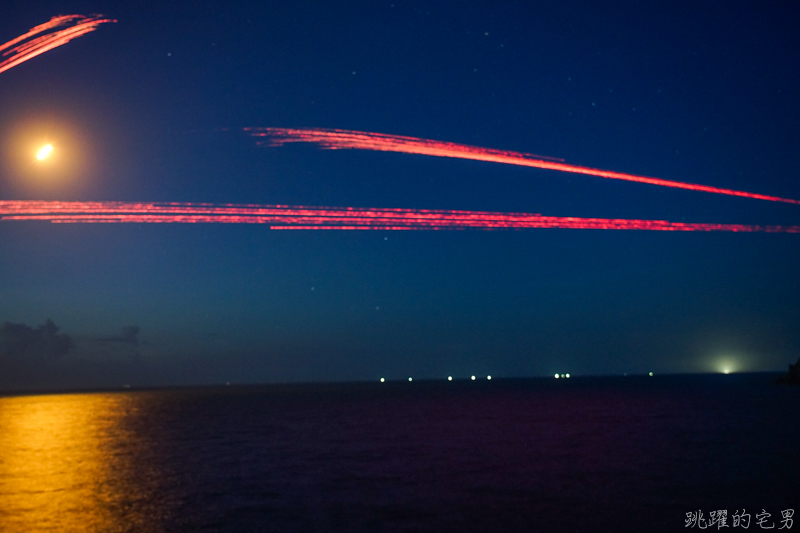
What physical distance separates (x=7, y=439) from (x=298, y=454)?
36185mm

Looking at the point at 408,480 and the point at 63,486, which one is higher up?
the point at 408,480

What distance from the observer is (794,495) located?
2331 centimetres

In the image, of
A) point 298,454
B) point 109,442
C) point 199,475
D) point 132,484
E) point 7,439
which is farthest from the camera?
point 7,439

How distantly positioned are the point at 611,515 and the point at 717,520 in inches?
133

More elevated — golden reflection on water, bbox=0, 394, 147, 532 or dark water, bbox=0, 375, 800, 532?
dark water, bbox=0, 375, 800, 532

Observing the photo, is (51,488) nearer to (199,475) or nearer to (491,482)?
(199,475)

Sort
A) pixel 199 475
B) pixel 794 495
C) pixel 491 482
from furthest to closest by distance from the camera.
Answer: pixel 199 475 → pixel 491 482 → pixel 794 495

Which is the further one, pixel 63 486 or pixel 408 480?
pixel 63 486

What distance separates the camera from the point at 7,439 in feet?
189

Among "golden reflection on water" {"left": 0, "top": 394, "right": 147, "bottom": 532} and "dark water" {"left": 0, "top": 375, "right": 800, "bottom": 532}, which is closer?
"dark water" {"left": 0, "top": 375, "right": 800, "bottom": 532}

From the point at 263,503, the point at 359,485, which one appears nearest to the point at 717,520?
the point at 359,485

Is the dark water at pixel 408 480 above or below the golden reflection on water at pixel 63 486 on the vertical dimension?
above

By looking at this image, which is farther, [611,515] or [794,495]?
[794,495]

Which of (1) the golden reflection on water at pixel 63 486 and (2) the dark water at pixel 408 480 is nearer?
(2) the dark water at pixel 408 480
